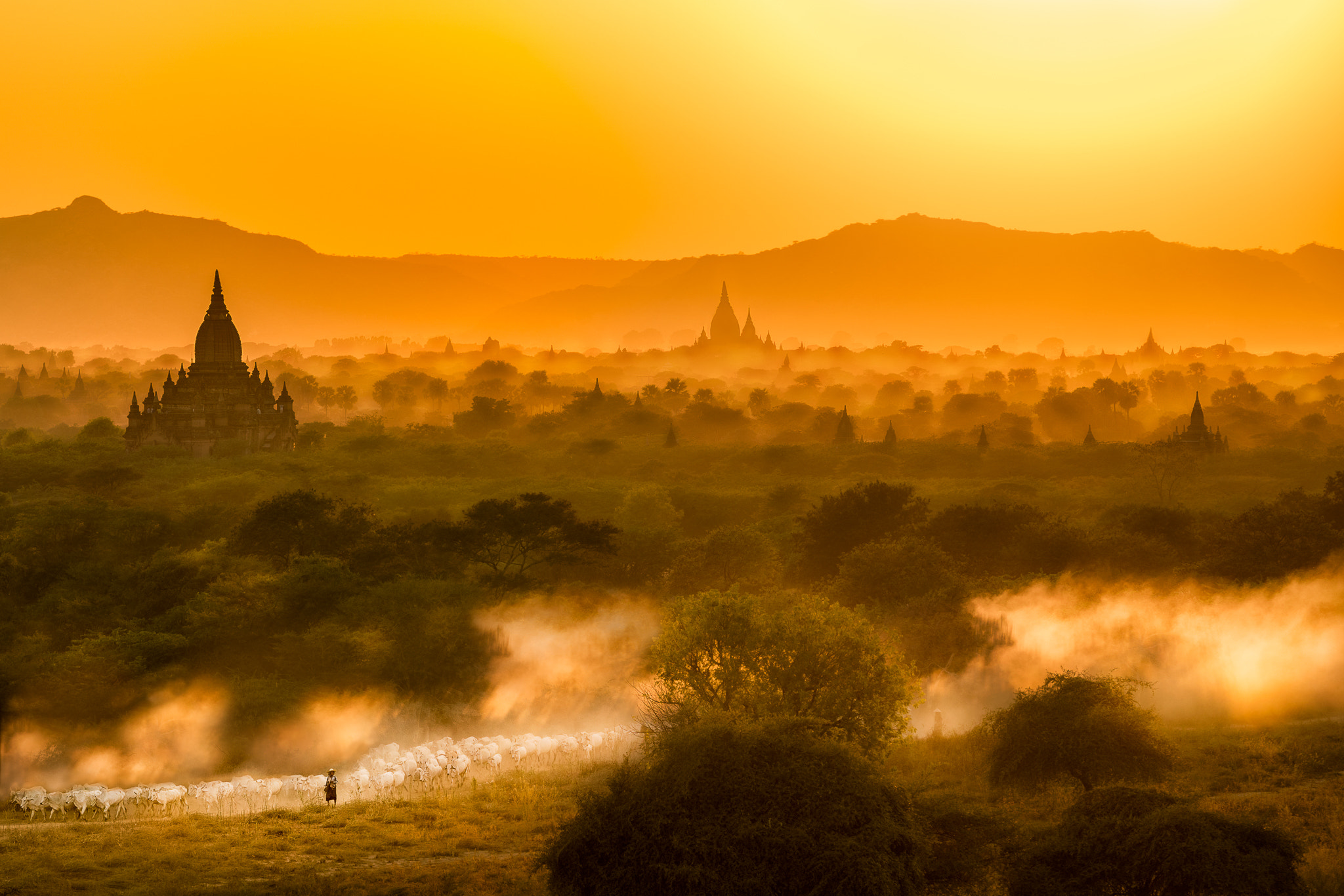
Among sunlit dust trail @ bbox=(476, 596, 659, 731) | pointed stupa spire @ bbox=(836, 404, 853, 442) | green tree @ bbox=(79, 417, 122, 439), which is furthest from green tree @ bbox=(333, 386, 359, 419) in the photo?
sunlit dust trail @ bbox=(476, 596, 659, 731)

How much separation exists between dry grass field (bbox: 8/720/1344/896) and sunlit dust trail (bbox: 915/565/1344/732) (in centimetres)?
458

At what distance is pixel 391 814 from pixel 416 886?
16.5 ft

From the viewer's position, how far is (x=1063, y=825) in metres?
23.2

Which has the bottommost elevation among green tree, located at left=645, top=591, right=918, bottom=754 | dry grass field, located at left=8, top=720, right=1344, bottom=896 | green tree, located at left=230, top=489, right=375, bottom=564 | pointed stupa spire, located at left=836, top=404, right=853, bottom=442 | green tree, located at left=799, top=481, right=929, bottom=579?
dry grass field, located at left=8, top=720, right=1344, bottom=896

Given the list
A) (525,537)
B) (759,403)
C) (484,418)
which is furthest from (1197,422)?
(484,418)

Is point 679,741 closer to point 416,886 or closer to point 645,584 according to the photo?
point 416,886

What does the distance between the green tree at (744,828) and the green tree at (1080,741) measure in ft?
21.6

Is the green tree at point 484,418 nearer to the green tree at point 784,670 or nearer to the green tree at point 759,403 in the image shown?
the green tree at point 759,403

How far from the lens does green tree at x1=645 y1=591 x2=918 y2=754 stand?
97.2ft

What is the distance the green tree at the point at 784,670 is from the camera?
2962 centimetres

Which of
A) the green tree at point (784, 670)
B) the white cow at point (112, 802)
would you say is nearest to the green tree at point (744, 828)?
the green tree at point (784, 670)

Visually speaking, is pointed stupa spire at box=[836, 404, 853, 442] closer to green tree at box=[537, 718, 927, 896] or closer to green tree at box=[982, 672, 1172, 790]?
green tree at box=[982, 672, 1172, 790]

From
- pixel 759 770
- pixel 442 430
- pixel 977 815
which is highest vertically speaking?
pixel 442 430

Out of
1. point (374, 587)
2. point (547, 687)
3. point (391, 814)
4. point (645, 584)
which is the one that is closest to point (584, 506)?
point (645, 584)
